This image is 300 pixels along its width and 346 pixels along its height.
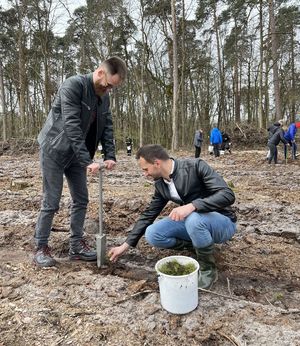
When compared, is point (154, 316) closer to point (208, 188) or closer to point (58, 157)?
point (208, 188)

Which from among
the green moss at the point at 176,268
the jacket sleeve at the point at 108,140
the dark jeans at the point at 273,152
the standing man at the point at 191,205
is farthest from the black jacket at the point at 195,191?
the dark jeans at the point at 273,152

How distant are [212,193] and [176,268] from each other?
0.71 m

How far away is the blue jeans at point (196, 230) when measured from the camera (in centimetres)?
275

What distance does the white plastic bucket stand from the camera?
232 centimetres

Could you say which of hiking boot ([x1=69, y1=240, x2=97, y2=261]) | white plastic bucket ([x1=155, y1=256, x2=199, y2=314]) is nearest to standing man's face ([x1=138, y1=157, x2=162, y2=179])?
white plastic bucket ([x1=155, y1=256, x2=199, y2=314])

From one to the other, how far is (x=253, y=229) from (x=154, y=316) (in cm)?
240

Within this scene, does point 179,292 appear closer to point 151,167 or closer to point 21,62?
point 151,167

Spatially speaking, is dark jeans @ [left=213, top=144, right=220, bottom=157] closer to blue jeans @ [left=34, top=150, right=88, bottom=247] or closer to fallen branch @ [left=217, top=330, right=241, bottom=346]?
blue jeans @ [left=34, top=150, right=88, bottom=247]

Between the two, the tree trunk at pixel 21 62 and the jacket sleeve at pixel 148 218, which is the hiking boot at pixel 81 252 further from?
the tree trunk at pixel 21 62

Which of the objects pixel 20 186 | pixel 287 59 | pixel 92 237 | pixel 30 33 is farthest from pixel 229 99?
pixel 92 237

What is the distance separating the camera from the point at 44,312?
249 cm

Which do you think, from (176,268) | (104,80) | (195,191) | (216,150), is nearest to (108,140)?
(104,80)

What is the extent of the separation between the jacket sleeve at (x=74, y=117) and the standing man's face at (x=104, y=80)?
17cm

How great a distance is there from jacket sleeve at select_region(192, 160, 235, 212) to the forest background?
1465 centimetres
